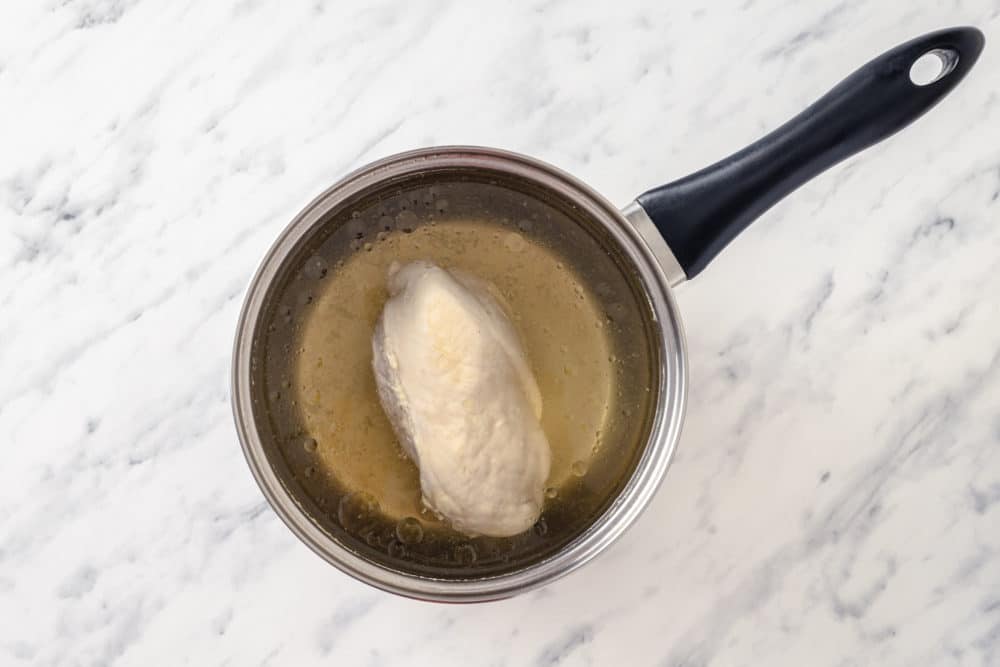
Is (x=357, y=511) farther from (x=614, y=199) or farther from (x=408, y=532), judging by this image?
(x=614, y=199)

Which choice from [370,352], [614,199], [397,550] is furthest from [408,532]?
[614,199]

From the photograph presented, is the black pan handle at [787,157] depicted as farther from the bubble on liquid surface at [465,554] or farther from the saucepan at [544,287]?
the bubble on liquid surface at [465,554]

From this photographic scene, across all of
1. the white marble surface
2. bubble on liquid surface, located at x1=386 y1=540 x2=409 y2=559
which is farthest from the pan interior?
the white marble surface

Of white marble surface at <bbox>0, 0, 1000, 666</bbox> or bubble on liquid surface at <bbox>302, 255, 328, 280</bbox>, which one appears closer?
bubble on liquid surface at <bbox>302, 255, 328, 280</bbox>

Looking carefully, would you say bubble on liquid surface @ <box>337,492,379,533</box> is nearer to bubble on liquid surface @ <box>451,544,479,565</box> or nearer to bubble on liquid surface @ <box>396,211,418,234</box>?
bubble on liquid surface @ <box>451,544,479,565</box>

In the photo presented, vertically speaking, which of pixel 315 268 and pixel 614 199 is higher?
pixel 315 268
